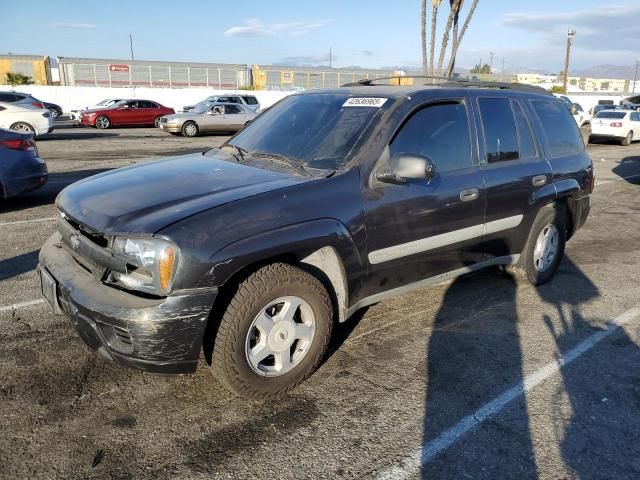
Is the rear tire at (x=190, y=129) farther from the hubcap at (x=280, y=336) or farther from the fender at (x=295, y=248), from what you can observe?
the hubcap at (x=280, y=336)

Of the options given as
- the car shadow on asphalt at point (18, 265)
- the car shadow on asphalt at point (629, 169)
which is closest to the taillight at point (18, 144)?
the car shadow on asphalt at point (18, 265)

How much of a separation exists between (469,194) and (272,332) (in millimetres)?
1894

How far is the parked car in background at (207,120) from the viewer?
2256 cm

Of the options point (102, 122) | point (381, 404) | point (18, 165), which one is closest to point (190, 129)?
point (102, 122)

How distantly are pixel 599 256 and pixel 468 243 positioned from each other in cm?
315

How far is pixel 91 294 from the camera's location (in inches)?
116

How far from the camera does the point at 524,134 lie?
474 cm

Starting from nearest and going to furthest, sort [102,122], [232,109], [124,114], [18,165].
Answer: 1. [18,165]
2. [232,109]
3. [102,122]
4. [124,114]

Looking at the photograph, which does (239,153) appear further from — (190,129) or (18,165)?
(190,129)

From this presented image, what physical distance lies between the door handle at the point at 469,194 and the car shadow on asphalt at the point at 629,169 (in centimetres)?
1016

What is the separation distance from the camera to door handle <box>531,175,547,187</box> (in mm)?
4699

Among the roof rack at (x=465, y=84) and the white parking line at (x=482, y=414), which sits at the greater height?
the roof rack at (x=465, y=84)

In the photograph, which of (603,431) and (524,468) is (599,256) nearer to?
(603,431)

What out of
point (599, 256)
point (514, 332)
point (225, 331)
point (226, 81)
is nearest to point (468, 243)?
point (514, 332)
